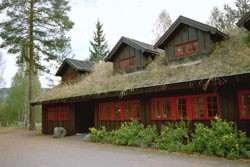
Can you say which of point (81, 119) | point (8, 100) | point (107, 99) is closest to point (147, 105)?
point (107, 99)

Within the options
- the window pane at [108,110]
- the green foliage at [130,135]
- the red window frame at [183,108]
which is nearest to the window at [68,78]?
the window pane at [108,110]

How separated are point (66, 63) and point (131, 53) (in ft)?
24.7

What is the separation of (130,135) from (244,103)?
517 cm

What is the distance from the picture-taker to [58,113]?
58.5 feet

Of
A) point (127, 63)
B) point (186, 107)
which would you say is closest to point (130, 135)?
point (186, 107)

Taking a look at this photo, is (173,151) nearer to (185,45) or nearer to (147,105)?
(147,105)

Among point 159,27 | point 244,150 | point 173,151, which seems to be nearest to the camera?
point 244,150

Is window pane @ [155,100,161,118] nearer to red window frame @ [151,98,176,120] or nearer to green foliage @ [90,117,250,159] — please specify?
red window frame @ [151,98,176,120]

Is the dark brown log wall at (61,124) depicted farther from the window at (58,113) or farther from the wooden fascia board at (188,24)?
the wooden fascia board at (188,24)

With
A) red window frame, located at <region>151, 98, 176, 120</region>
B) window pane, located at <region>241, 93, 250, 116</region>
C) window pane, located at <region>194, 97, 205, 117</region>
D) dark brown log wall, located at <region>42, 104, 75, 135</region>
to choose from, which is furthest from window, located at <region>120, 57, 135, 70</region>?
window pane, located at <region>241, 93, 250, 116</region>

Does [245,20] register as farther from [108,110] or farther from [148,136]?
[108,110]

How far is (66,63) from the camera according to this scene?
1997 centimetres

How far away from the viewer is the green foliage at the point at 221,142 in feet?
24.6

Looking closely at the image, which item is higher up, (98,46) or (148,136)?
(98,46)
